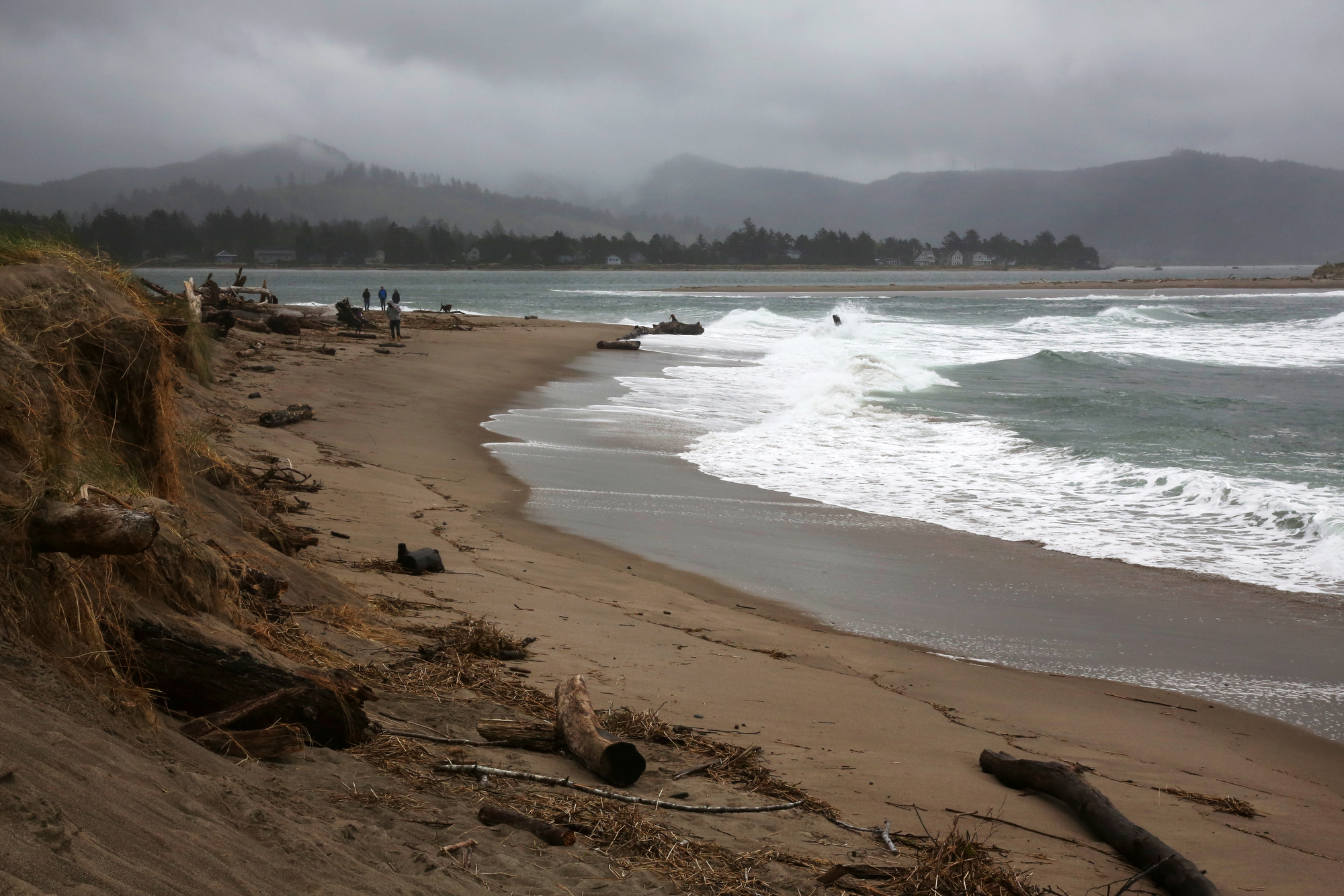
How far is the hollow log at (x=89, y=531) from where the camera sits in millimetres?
2928

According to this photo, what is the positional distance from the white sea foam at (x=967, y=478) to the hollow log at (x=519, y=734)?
6.41m

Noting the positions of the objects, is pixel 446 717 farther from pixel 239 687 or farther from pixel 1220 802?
pixel 1220 802

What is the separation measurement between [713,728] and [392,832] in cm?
189

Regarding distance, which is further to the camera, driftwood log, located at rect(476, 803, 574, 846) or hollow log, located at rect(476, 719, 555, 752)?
hollow log, located at rect(476, 719, 555, 752)

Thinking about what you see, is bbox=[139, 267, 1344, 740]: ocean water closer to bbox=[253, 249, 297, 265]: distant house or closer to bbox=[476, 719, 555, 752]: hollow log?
bbox=[476, 719, 555, 752]: hollow log

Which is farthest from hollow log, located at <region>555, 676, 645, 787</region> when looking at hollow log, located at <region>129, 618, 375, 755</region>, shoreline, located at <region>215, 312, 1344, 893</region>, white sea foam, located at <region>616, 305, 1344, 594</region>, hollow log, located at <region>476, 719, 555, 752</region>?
white sea foam, located at <region>616, 305, 1344, 594</region>

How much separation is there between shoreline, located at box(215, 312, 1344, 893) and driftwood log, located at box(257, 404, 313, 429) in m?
2.56

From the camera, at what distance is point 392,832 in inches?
116

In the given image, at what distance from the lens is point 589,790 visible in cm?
359

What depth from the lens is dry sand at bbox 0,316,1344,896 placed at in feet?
7.77

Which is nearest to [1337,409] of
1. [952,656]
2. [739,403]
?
[739,403]

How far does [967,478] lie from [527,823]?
9605mm

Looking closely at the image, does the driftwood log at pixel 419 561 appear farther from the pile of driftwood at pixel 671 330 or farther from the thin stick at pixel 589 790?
the pile of driftwood at pixel 671 330

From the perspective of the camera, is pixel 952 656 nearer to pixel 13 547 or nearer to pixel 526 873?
pixel 526 873
